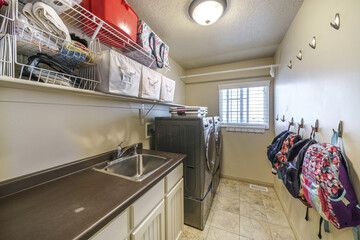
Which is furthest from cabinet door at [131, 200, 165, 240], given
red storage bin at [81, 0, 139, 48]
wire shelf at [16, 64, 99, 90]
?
red storage bin at [81, 0, 139, 48]

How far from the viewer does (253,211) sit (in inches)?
74.2

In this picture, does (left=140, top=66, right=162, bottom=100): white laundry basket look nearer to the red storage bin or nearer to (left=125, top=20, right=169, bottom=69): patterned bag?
(left=125, top=20, right=169, bottom=69): patterned bag

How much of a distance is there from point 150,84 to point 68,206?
105cm

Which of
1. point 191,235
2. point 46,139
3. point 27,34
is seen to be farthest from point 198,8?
point 191,235

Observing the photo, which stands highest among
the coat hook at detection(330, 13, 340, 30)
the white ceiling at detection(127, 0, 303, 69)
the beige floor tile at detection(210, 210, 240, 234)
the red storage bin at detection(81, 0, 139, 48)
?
the white ceiling at detection(127, 0, 303, 69)

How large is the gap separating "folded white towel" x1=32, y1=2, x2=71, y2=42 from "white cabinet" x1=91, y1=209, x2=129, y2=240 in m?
1.02

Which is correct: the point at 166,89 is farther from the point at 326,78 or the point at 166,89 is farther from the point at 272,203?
the point at 272,203

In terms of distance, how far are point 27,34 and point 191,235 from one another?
7.10 ft

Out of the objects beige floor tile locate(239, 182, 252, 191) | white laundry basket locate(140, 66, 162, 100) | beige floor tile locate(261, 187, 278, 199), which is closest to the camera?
white laundry basket locate(140, 66, 162, 100)

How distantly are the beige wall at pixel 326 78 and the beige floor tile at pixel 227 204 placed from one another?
25.5 inches

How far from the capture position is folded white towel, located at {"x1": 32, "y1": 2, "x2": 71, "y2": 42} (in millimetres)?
625

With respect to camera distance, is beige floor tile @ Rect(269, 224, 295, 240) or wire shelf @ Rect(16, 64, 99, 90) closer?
wire shelf @ Rect(16, 64, 99, 90)

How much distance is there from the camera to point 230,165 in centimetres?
→ 279

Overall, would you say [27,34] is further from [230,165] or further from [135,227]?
[230,165]
